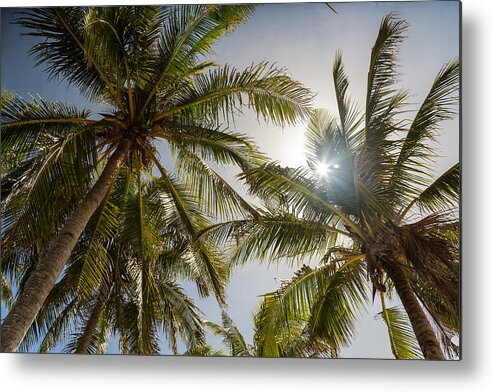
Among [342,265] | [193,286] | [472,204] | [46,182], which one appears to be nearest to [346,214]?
[342,265]

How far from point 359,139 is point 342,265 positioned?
0.59 meters

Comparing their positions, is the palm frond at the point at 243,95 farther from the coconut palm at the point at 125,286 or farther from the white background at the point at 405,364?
the white background at the point at 405,364

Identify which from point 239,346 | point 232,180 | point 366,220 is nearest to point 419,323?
point 366,220

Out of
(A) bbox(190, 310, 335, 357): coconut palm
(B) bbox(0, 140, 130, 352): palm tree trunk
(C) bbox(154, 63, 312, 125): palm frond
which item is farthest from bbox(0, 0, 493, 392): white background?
(C) bbox(154, 63, 312, 125): palm frond

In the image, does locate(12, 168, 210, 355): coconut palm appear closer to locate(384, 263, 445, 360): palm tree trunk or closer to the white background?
the white background

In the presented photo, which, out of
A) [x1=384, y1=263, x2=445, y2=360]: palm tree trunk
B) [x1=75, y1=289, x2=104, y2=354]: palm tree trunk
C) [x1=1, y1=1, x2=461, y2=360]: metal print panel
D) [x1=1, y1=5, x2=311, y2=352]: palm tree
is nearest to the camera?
[x1=384, y1=263, x2=445, y2=360]: palm tree trunk

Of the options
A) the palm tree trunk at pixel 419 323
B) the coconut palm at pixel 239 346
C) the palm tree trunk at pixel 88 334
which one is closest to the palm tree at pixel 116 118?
the palm tree trunk at pixel 88 334

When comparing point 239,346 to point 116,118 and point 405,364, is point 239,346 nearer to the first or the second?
point 405,364

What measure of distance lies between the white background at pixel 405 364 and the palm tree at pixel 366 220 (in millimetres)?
74

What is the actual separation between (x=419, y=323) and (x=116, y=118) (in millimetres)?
1761

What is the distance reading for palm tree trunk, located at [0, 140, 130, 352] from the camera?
3439mm

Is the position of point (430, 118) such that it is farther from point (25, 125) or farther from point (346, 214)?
point (25, 125)

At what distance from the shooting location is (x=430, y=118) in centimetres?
326

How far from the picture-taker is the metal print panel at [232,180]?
3.28 metres
